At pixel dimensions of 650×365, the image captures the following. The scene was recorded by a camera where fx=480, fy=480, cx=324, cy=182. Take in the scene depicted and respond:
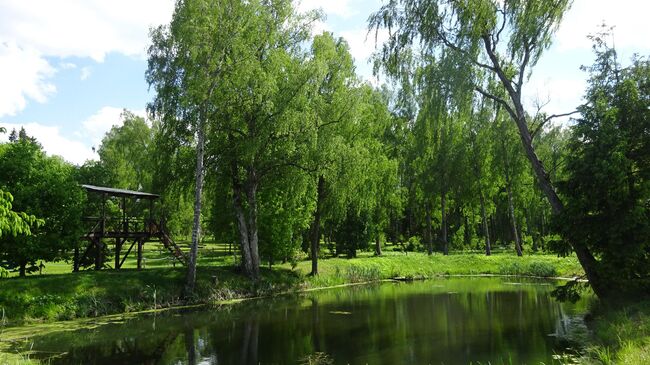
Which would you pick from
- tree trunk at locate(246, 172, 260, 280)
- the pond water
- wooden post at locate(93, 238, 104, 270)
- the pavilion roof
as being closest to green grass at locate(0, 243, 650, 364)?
tree trunk at locate(246, 172, 260, 280)

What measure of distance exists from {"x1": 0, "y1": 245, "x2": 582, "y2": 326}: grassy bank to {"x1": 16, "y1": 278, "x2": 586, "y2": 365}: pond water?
77.0 inches

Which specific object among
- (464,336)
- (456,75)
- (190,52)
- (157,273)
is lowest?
(464,336)

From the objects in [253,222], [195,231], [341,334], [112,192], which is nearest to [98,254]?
[112,192]

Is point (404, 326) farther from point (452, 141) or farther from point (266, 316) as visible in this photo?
point (452, 141)

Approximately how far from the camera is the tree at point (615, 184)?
15539mm

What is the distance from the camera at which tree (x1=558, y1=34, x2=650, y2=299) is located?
15.5 meters

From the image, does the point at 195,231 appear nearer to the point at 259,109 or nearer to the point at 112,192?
the point at 112,192

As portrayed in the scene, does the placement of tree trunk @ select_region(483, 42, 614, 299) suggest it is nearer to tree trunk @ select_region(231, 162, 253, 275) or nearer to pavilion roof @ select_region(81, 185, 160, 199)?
tree trunk @ select_region(231, 162, 253, 275)

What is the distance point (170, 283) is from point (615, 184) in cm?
2005

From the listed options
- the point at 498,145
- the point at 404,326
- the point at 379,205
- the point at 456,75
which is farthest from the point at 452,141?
the point at 404,326

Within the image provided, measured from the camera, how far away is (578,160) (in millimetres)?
16672

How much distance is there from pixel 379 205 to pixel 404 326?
29996 millimetres

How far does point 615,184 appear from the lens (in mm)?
15609

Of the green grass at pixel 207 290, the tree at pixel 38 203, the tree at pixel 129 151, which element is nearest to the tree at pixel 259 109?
the green grass at pixel 207 290
